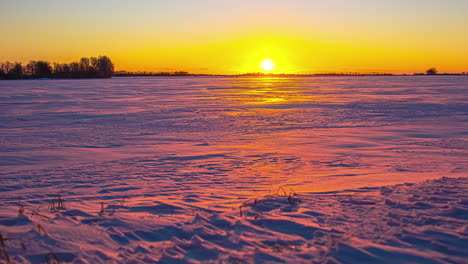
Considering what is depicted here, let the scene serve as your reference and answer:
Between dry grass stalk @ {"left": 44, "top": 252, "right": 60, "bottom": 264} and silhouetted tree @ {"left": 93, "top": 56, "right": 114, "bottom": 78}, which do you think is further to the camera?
silhouetted tree @ {"left": 93, "top": 56, "right": 114, "bottom": 78}

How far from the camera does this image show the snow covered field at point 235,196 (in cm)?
300

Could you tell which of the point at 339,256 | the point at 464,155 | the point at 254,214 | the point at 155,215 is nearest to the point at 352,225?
the point at 339,256

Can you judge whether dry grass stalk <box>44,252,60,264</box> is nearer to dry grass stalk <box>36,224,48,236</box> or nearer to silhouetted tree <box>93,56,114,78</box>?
dry grass stalk <box>36,224,48,236</box>

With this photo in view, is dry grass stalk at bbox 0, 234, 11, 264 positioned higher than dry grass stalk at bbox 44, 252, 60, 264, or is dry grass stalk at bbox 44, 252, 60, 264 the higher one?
dry grass stalk at bbox 0, 234, 11, 264

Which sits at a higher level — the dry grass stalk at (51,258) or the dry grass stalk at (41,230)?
the dry grass stalk at (41,230)

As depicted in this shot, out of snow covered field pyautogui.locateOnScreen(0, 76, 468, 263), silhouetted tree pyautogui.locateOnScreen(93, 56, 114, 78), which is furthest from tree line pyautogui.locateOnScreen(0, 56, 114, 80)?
snow covered field pyautogui.locateOnScreen(0, 76, 468, 263)

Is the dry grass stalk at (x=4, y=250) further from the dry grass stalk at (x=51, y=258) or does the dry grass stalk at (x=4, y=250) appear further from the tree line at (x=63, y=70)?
the tree line at (x=63, y=70)

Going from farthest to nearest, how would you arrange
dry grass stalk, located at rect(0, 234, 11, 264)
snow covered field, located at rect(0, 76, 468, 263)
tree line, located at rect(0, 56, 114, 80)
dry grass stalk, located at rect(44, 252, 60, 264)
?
tree line, located at rect(0, 56, 114, 80) < snow covered field, located at rect(0, 76, 468, 263) < dry grass stalk, located at rect(44, 252, 60, 264) < dry grass stalk, located at rect(0, 234, 11, 264)

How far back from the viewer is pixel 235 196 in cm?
449

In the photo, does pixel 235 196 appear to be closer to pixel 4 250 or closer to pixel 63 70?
pixel 4 250

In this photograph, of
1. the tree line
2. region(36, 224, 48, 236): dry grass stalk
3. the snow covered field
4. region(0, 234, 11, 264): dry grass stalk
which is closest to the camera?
region(0, 234, 11, 264): dry grass stalk

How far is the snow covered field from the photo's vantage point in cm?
300

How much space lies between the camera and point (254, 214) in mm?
3754

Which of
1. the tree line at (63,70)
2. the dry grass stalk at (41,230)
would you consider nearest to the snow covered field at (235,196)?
the dry grass stalk at (41,230)
